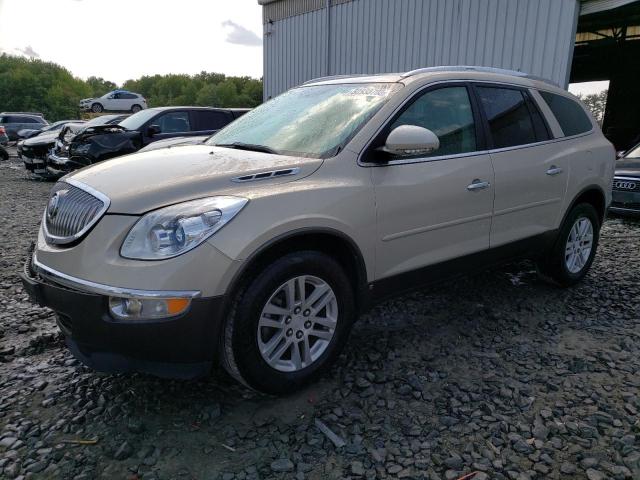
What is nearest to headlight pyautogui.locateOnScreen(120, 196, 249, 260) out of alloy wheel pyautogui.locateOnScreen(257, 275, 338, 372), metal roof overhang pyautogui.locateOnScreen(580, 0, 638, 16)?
alloy wheel pyautogui.locateOnScreen(257, 275, 338, 372)

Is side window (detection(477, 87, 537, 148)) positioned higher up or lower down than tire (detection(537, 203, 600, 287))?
higher up

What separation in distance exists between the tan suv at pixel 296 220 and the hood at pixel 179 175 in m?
0.01

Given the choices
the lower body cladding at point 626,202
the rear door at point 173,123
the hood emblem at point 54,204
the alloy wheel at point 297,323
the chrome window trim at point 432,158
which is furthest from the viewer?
the rear door at point 173,123

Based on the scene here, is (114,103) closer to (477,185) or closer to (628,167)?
(628,167)

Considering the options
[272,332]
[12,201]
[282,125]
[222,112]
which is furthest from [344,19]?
[272,332]

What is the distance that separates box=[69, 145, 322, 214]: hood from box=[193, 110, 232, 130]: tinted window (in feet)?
22.9

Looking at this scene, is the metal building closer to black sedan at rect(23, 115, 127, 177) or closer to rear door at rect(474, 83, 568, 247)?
rear door at rect(474, 83, 568, 247)

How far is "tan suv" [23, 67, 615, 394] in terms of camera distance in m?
2.25

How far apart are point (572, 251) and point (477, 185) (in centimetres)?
163

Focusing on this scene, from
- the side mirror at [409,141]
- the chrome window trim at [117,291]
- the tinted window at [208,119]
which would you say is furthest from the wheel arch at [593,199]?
the tinted window at [208,119]

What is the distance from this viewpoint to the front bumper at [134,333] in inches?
87.3

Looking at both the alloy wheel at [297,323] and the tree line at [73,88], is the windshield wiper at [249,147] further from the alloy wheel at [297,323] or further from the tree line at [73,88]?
the tree line at [73,88]

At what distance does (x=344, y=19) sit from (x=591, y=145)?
1017 centimetres

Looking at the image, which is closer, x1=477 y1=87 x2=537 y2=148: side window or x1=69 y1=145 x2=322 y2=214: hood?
x1=69 y1=145 x2=322 y2=214: hood
